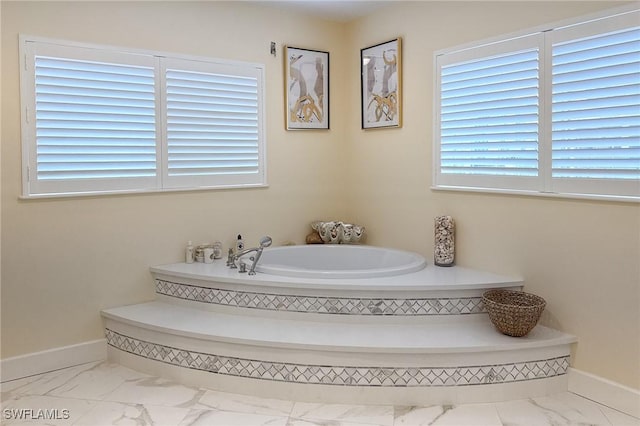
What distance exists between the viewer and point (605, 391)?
2.87 meters

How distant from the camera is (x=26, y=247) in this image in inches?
130

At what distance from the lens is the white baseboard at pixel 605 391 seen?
2.75 metres

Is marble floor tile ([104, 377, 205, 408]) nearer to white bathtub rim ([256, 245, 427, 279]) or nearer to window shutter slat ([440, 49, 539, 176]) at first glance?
white bathtub rim ([256, 245, 427, 279])

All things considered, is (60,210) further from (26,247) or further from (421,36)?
(421,36)

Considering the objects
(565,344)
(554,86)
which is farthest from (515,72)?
(565,344)

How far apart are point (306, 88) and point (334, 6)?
690 mm

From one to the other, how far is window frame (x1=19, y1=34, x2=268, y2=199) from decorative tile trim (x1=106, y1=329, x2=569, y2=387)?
4.59ft

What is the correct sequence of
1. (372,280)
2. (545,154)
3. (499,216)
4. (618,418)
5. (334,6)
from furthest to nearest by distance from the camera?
(334,6), (499,216), (372,280), (545,154), (618,418)

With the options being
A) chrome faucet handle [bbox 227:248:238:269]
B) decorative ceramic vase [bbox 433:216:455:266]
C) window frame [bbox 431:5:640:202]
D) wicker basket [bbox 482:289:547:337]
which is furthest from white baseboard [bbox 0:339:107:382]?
window frame [bbox 431:5:640:202]

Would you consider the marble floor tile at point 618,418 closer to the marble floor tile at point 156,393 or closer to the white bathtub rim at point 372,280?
the white bathtub rim at point 372,280

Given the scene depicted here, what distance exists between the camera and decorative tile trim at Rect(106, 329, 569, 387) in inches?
113

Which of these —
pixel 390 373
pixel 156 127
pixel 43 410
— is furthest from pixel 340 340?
pixel 156 127

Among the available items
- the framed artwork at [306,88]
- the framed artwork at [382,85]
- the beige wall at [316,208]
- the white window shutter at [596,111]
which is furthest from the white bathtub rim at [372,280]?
the framed artwork at [306,88]

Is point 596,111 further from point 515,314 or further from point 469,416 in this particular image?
point 469,416
